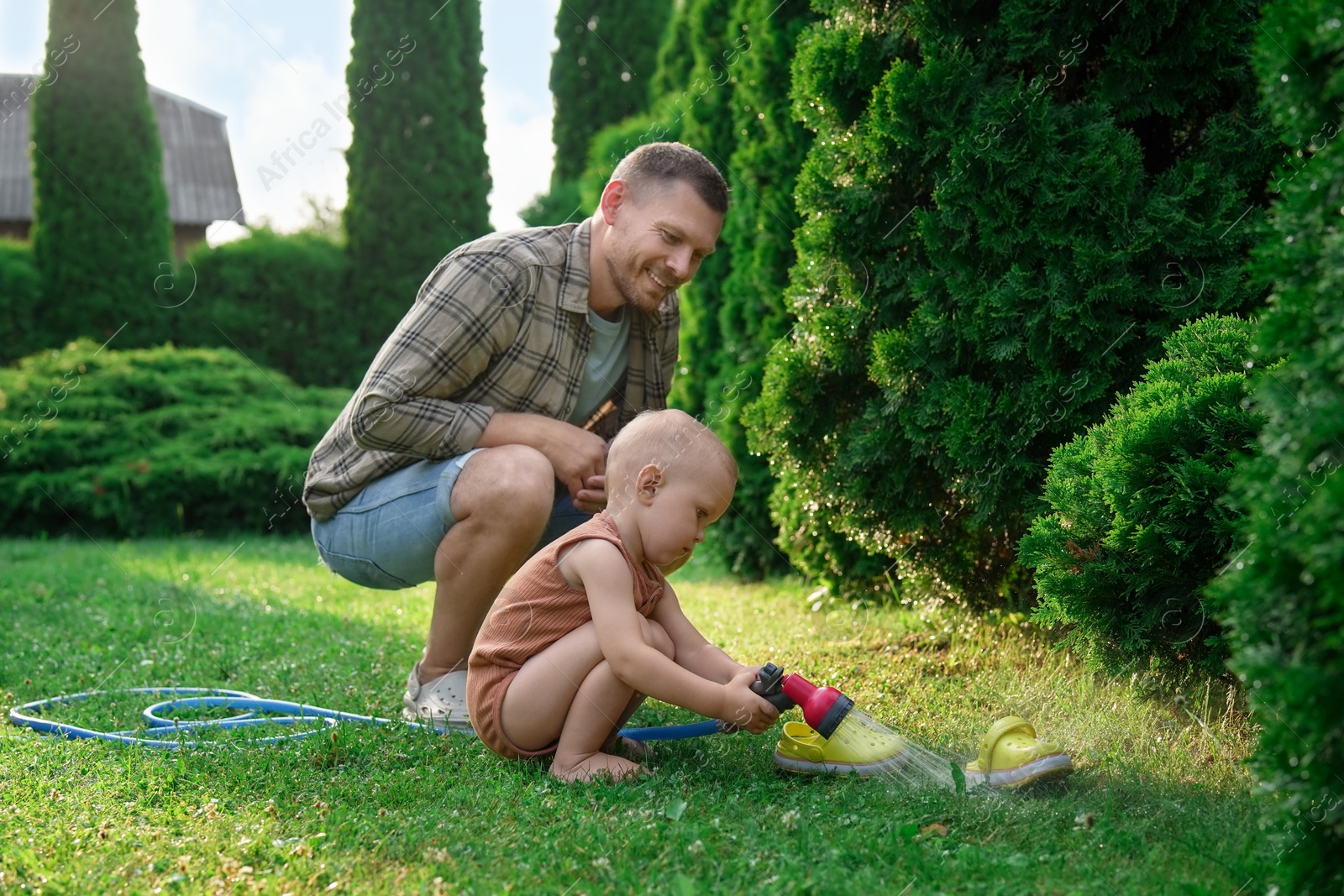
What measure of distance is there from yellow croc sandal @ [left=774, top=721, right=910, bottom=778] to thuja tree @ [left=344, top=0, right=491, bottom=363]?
34.9 ft

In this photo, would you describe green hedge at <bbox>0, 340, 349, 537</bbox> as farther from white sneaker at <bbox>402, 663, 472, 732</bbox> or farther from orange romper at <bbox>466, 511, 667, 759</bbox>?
orange romper at <bbox>466, 511, 667, 759</bbox>

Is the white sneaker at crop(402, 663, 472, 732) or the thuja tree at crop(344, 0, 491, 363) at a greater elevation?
the thuja tree at crop(344, 0, 491, 363)

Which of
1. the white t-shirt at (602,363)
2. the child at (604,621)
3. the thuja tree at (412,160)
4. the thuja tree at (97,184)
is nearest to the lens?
the child at (604,621)

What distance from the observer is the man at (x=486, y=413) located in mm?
3227

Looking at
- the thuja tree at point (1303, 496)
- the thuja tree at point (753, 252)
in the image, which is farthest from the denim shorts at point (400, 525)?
the thuja tree at point (753, 252)

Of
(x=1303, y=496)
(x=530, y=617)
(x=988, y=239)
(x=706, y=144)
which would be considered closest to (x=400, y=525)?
(x=530, y=617)

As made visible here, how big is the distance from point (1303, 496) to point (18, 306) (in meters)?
12.8

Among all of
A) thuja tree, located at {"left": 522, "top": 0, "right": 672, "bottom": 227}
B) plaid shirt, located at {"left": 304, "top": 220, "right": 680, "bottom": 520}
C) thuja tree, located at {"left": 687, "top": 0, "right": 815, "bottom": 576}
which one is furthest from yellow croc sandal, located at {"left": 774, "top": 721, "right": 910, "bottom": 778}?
thuja tree, located at {"left": 522, "top": 0, "right": 672, "bottom": 227}

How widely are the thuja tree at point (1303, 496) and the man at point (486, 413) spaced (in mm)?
1825

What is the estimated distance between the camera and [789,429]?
13.7ft

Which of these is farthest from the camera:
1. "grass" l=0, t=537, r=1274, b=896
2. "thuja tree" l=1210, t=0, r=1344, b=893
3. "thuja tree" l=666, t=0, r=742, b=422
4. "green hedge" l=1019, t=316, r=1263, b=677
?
"thuja tree" l=666, t=0, r=742, b=422

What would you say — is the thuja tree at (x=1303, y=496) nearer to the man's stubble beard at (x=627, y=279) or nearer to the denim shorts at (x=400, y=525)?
the man's stubble beard at (x=627, y=279)

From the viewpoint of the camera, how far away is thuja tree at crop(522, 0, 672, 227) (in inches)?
575

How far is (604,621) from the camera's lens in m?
2.58
